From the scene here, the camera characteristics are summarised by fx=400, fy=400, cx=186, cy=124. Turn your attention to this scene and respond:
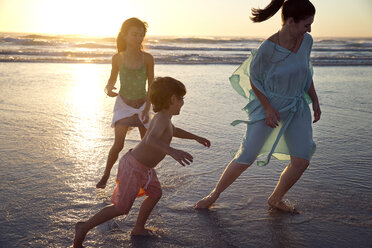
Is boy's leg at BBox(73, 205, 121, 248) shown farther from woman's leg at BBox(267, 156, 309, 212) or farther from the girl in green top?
woman's leg at BBox(267, 156, 309, 212)

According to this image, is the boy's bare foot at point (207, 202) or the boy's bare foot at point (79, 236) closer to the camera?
the boy's bare foot at point (79, 236)

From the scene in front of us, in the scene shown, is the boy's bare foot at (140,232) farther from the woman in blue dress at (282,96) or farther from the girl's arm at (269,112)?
the girl's arm at (269,112)

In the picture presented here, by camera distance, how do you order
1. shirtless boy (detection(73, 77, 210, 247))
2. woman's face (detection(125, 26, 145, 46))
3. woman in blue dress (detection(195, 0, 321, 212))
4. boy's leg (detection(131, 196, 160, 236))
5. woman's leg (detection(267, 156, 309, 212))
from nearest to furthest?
shirtless boy (detection(73, 77, 210, 247)) < boy's leg (detection(131, 196, 160, 236)) < woman in blue dress (detection(195, 0, 321, 212)) < woman's leg (detection(267, 156, 309, 212)) < woman's face (detection(125, 26, 145, 46))

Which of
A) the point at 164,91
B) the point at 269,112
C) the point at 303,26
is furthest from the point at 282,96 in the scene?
the point at 164,91

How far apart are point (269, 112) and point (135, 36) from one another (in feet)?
4.88

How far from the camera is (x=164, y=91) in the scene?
8.86 ft

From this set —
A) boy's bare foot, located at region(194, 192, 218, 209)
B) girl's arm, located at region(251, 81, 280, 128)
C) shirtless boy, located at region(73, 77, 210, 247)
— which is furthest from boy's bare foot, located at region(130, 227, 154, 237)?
girl's arm, located at region(251, 81, 280, 128)

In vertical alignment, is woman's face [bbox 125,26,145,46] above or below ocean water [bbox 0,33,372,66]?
above

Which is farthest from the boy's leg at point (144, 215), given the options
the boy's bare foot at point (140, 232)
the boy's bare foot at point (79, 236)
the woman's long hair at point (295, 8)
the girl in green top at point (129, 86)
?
the woman's long hair at point (295, 8)

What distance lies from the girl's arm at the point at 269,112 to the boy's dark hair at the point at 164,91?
781 millimetres

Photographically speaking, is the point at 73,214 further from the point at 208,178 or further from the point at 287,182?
the point at 287,182

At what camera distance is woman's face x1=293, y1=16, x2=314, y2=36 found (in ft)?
9.85

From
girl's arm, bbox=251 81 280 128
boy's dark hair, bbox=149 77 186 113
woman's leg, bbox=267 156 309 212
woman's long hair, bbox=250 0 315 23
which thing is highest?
woman's long hair, bbox=250 0 315 23

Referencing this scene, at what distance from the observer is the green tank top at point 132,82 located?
152 inches
